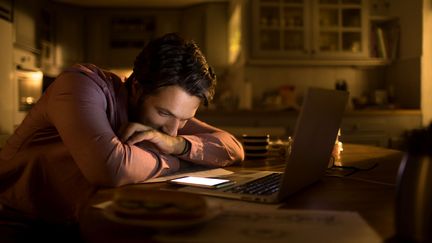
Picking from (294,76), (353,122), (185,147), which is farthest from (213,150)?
(294,76)

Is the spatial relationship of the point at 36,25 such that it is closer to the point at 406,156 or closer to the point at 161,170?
the point at 161,170

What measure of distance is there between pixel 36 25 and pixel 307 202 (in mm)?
4458

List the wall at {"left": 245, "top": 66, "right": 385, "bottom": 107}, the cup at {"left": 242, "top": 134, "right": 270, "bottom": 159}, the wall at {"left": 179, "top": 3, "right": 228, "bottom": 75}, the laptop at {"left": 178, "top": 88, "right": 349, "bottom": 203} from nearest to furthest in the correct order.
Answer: the laptop at {"left": 178, "top": 88, "right": 349, "bottom": 203}
the cup at {"left": 242, "top": 134, "right": 270, "bottom": 159}
the wall at {"left": 245, "top": 66, "right": 385, "bottom": 107}
the wall at {"left": 179, "top": 3, "right": 228, "bottom": 75}

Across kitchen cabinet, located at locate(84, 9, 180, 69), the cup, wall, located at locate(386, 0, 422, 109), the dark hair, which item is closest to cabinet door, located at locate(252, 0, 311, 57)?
wall, located at locate(386, 0, 422, 109)

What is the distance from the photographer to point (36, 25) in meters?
4.60

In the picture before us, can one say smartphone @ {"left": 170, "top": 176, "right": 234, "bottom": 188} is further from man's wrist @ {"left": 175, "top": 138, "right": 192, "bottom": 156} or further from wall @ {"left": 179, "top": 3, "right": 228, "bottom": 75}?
wall @ {"left": 179, "top": 3, "right": 228, "bottom": 75}

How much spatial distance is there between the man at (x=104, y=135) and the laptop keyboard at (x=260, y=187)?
0.84ft

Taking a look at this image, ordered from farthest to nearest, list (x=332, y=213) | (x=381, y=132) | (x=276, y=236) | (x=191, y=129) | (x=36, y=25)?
(x=36, y=25) < (x=381, y=132) < (x=191, y=129) < (x=332, y=213) < (x=276, y=236)

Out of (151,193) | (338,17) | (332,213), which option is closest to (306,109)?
(332,213)

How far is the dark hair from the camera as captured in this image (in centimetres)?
117

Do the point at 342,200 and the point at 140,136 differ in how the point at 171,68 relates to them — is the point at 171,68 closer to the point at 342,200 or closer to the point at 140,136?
the point at 140,136

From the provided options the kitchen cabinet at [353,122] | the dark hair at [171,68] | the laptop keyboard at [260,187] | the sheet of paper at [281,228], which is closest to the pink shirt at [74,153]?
the dark hair at [171,68]

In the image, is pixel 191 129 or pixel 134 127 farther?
pixel 191 129

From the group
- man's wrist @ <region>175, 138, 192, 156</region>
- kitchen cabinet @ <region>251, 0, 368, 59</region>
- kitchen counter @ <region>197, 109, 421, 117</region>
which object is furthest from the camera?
kitchen cabinet @ <region>251, 0, 368, 59</region>
